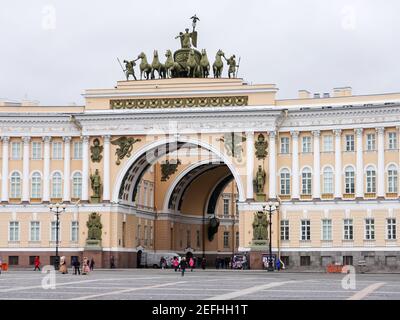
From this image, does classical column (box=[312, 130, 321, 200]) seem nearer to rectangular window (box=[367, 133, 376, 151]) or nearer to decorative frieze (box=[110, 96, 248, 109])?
rectangular window (box=[367, 133, 376, 151])

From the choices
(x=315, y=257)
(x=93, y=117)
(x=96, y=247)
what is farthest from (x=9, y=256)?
(x=315, y=257)

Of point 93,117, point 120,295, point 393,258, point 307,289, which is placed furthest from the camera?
point 93,117

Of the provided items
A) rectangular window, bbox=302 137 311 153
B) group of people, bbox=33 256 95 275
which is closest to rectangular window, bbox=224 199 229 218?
rectangular window, bbox=302 137 311 153

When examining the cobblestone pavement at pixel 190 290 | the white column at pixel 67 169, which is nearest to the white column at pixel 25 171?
the white column at pixel 67 169

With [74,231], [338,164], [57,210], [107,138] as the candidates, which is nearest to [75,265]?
[57,210]

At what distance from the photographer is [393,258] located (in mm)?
70812

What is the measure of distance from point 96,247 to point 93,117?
31.2ft

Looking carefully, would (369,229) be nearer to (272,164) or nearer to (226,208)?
(272,164)

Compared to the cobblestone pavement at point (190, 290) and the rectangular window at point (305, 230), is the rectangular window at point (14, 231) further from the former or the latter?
the cobblestone pavement at point (190, 290)

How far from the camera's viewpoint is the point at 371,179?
7175cm

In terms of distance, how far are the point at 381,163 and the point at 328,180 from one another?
403cm

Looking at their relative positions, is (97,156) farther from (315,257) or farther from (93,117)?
(315,257)

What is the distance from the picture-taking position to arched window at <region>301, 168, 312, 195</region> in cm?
7338

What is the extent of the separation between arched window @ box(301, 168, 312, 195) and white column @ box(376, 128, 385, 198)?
196 inches
